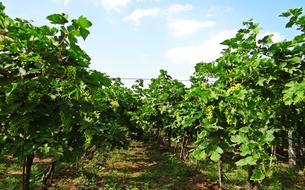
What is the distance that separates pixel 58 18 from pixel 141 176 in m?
11.5

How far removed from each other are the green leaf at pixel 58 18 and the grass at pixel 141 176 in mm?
7967

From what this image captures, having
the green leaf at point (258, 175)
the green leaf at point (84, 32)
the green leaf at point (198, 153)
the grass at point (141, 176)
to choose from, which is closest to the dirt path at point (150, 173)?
the grass at point (141, 176)

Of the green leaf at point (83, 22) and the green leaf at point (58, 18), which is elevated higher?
the green leaf at point (58, 18)

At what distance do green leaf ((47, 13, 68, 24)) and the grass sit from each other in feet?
26.1

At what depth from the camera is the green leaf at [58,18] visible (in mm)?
3051

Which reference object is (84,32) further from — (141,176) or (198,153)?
(141,176)

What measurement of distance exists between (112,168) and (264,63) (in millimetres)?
11785

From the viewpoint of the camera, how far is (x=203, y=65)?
5004mm

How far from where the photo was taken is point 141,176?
45.5 ft

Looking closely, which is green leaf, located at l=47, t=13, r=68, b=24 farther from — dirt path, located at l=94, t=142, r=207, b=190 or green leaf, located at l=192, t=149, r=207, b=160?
dirt path, located at l=94, t=142, r=207, b=190

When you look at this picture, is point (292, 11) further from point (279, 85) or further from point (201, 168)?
point (201, 168)

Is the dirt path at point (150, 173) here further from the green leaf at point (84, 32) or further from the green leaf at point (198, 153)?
the green leaf at point (84, 32)

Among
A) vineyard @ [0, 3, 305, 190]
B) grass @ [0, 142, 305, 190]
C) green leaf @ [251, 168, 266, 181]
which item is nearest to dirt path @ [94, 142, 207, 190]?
grass @ [0, 142, 305, 190]

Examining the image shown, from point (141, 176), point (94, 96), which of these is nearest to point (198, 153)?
point (94, 96)
